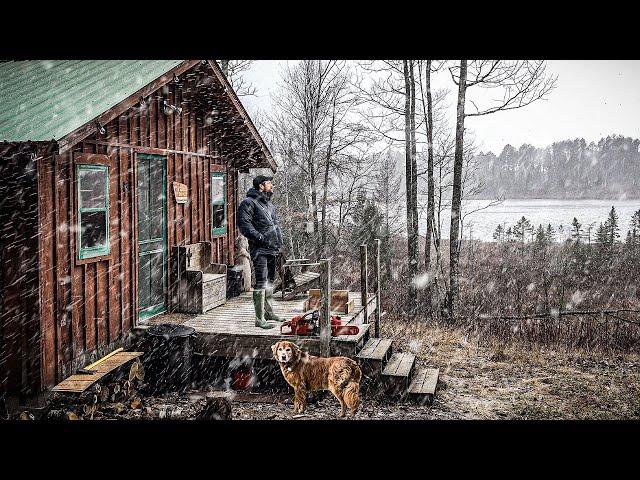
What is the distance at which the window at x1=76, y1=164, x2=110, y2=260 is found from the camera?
21.2 ft

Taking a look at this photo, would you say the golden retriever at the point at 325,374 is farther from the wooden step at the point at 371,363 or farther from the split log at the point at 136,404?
the split log at the point at 136,404

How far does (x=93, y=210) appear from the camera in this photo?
6.71 m

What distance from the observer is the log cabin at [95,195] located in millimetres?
5816

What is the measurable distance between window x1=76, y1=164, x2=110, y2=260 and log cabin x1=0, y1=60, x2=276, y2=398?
0.02 meters

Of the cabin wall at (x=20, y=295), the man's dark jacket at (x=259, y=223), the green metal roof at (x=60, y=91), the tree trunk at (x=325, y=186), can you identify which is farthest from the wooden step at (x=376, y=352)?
the tree trunk at (x=325, y=186)

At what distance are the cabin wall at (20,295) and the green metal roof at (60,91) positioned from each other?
50cm

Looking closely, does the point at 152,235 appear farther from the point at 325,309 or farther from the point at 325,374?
the point at 325,374

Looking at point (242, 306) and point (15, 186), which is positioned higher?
point (15, 186)

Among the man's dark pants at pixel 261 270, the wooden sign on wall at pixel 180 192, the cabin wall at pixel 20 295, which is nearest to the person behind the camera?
the cabin wall at pixel 20 295

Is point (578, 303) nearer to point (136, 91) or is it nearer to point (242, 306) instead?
point (242, 306)

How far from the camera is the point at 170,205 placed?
8.48 meters

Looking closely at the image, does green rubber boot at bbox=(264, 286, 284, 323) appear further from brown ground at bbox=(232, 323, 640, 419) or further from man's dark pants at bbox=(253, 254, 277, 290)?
brown ground at bbox=(232, 323, 640, 419)
